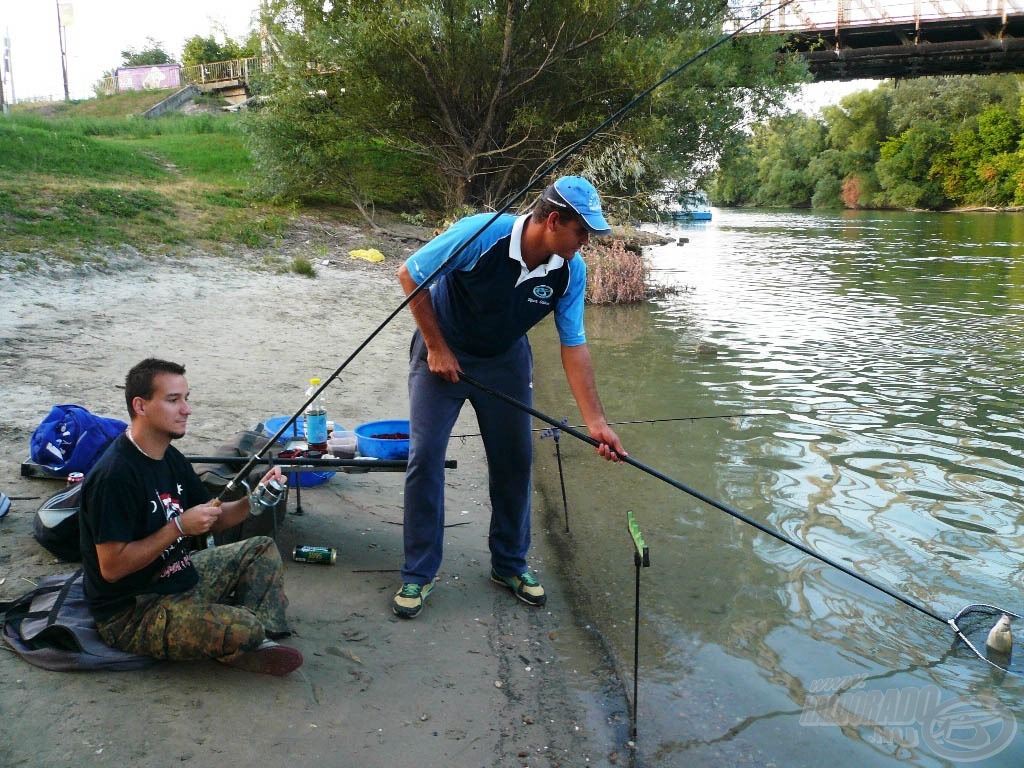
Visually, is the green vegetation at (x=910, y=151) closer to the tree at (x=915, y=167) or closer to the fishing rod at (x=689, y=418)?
the tree at (x=915, y=167)

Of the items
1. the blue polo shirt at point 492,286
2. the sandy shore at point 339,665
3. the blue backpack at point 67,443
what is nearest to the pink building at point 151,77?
the sandy shore at point 339,665

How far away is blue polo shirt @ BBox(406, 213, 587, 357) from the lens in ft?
11.0

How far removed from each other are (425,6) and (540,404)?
11.8 metres

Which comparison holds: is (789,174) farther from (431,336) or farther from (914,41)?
(431,336)

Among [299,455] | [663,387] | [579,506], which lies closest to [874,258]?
[663,387]

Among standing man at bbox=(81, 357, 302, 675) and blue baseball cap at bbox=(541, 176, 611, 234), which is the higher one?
blue baseball cap at bbox=(541, 176, 611, 234)

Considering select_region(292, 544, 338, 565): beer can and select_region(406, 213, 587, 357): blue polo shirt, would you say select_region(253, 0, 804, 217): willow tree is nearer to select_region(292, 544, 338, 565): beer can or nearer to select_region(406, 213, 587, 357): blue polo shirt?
select_region(406, 213, 587, 357): blue polo shirt

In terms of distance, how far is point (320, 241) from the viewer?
1619cm

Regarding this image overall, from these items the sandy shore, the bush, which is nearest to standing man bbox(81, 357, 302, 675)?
the sandy shore

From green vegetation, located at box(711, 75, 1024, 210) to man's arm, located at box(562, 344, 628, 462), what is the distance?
147 feet

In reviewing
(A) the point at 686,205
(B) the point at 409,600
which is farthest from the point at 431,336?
(A) the point at 686,205

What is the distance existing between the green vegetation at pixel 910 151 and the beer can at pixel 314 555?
4510 centimetres

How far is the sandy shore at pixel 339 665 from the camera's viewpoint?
104 inches

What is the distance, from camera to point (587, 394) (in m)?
3.68
